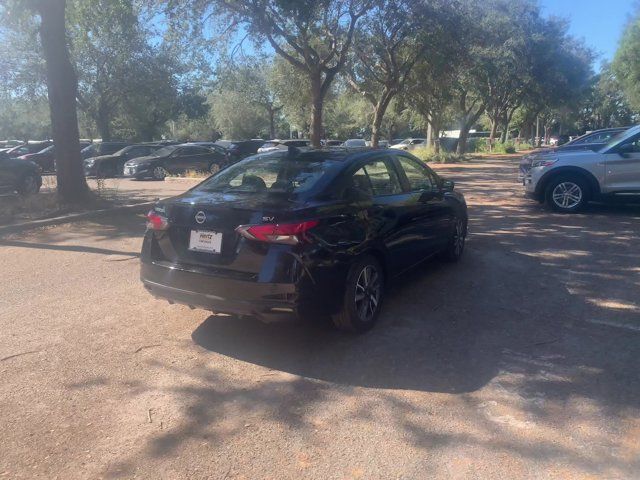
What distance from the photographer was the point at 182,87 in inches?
1483

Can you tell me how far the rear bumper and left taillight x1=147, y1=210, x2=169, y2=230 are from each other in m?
0.30

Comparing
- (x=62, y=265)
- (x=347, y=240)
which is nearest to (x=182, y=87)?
(x=62, y=265)

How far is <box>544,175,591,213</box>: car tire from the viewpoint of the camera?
10.5 meters

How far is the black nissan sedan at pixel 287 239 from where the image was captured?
4051 mm

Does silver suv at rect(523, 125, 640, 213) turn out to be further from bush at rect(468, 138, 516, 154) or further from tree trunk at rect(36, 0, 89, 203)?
bush at rect(468, 138, 516, 154)

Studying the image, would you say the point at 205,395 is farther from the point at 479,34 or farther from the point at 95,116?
the point at 95,116

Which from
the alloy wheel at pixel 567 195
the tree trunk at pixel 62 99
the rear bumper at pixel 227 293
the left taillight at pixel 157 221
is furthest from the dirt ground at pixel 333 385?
the tree trunk at pixel 62 99

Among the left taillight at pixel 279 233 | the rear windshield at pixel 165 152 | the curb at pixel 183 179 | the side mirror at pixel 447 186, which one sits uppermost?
the rear windshield at pixel 165 152

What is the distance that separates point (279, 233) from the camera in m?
4.03

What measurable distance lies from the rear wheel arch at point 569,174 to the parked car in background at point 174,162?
14736 mm

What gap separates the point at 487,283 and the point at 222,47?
14.3m

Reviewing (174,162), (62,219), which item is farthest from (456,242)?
(174,162)

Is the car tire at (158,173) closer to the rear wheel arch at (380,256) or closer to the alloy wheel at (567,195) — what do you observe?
the alloy wheel at (567,195)

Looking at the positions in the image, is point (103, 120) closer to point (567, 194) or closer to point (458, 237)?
point (567, 194)
